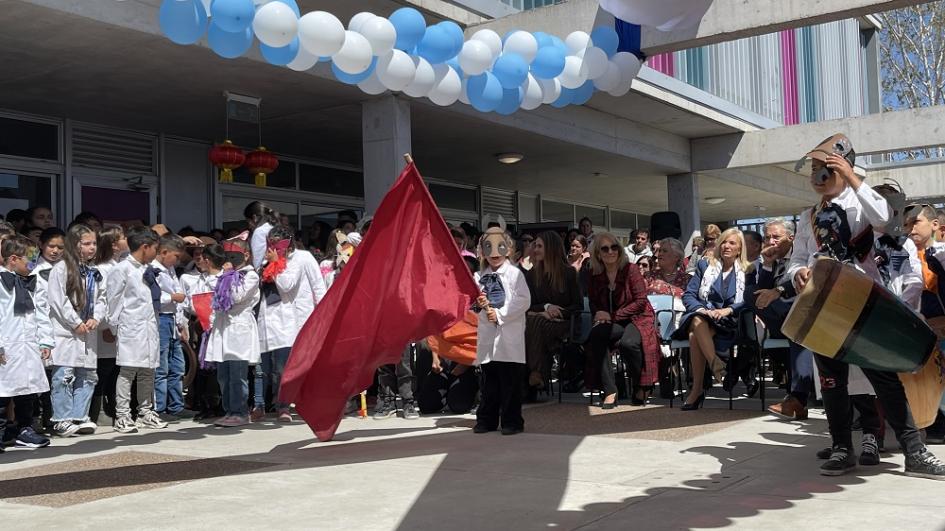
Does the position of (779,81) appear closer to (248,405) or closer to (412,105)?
(412,105)

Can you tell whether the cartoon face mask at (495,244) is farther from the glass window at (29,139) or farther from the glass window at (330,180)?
the glass window at (330,180)

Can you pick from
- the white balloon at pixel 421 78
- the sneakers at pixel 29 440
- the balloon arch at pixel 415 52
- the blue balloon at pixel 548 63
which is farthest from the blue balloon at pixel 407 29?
the sneakers at pixel 29 440

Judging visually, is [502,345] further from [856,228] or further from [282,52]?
[856,228]

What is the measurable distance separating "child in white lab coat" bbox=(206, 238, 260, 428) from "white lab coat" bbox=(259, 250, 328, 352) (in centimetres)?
16

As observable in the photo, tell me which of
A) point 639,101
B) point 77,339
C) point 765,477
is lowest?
point 765,477

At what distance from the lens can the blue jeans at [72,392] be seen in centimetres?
859

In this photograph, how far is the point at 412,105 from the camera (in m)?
13.1

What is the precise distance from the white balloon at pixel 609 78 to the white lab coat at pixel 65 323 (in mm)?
4954

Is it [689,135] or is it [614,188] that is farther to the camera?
[614,188]

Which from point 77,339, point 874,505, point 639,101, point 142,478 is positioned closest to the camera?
point 874,505

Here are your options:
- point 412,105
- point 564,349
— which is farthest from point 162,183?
point 564,349

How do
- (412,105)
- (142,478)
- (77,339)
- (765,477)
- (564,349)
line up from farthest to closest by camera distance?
(412,105) < (564,349) < (77,339) < (142,478) < (765,477)

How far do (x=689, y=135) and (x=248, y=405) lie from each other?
12.0 m

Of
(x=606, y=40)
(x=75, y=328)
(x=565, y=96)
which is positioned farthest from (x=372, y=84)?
(x=75, y=328)
